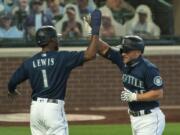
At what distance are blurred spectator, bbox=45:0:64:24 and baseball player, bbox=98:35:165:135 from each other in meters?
8.02

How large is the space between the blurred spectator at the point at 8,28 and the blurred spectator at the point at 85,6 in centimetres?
148

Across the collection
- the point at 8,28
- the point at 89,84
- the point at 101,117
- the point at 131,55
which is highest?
the point at 131,55

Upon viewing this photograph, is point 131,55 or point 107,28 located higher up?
point 131,55

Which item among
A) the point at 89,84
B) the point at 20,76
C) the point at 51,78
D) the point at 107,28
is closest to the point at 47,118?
the point at 51,78

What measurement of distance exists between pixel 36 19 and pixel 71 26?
32.4 inches

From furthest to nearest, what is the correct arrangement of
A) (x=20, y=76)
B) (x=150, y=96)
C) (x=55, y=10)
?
(x=55, y=10) < (x=20, y=76) < (x=150, y=96)

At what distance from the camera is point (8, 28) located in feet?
48.5

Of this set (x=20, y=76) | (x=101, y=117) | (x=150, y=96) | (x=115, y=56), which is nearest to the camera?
(x=150, y=96)

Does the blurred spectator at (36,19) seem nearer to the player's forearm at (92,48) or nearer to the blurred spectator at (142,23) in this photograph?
the blurred spectator at (142,23)

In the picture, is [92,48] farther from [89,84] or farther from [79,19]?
[79,19]

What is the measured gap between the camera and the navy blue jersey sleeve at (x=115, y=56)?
727 centimetres

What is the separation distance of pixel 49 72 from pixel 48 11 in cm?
807

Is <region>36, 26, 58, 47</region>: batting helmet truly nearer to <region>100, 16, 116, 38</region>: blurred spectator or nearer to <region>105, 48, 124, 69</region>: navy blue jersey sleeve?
<region>105, 48, 124, 69</region>: navy blue jersey sleeve

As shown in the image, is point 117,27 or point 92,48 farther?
point 117,27
